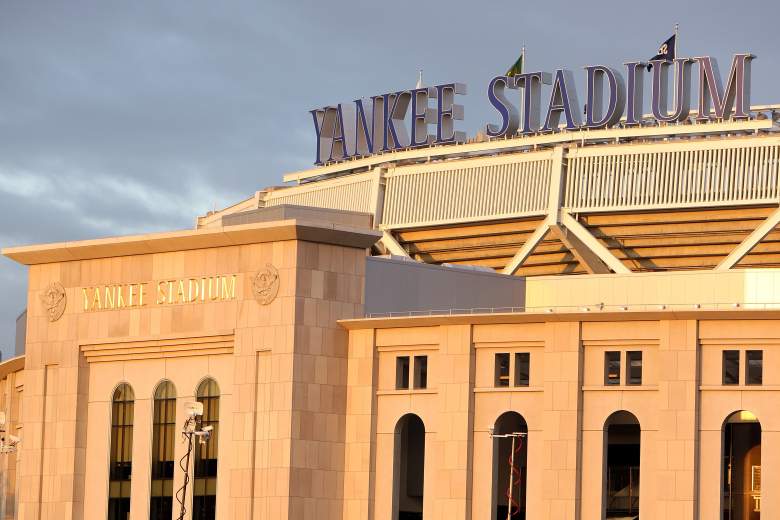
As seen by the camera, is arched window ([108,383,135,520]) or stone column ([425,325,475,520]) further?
Result: arched window ([108,383,135,520])

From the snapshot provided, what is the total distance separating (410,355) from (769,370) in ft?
60.3

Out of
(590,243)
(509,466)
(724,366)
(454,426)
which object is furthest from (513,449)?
(590,243)

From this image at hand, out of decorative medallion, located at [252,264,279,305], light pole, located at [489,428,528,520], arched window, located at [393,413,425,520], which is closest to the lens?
light pole, located at [489,428,528,520]

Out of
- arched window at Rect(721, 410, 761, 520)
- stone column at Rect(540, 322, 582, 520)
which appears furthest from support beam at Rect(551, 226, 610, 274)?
stone column at Rect(540, 322, 582, 520)

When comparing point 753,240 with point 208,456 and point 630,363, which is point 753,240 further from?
point 208,456

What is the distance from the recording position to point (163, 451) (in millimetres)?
102375

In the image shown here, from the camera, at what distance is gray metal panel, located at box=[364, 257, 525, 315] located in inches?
3907

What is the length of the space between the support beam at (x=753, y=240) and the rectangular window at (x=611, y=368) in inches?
1579

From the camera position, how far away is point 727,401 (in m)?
87.8

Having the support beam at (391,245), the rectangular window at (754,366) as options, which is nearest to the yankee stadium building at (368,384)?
the rectangular window at (754,366)

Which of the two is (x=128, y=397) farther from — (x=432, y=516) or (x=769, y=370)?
(x=769, y=370)

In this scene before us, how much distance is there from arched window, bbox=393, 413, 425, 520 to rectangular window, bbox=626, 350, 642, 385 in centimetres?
1360

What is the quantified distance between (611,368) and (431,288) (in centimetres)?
1387

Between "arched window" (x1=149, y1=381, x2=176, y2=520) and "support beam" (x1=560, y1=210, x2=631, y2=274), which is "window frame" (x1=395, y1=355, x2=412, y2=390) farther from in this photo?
"support beam" (x1=560, y1=210, x2=631, y2=274)
